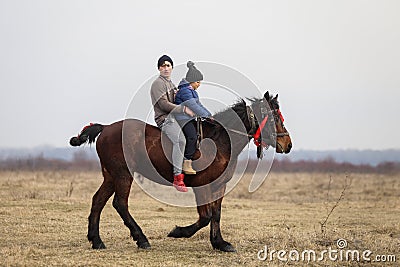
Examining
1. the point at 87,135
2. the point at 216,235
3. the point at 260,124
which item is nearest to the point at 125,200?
the point at 87,135

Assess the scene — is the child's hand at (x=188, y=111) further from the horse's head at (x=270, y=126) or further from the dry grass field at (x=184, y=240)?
the dry grass field at (x=184, y=240)

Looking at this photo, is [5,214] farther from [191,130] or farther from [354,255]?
[354,255]

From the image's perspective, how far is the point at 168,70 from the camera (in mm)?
9125

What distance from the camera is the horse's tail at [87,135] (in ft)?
30.6

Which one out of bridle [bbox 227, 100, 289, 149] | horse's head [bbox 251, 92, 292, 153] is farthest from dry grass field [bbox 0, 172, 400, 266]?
bridle [bbox 227, 100, 289, 149]

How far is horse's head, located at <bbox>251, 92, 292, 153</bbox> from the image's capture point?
365 inches

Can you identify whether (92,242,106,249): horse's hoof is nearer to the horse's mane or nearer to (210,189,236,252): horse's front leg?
(210,189,236,252): horse's front leg

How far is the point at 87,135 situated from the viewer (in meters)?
9.35

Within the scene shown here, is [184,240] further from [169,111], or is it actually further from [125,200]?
[169,111]

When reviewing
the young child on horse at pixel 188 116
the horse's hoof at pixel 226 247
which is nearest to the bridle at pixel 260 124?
the young child on horse at pixel 188 116

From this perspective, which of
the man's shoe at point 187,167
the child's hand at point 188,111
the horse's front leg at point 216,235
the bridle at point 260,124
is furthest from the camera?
the bridle at point 260,124

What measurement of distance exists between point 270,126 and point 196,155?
1481 mm

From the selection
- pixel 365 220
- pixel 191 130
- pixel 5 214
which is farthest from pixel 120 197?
pixel 365 220

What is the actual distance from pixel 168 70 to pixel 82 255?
3457mm
